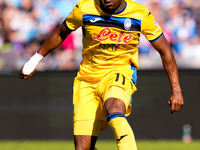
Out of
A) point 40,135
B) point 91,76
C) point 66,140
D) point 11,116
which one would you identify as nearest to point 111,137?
point 66,140

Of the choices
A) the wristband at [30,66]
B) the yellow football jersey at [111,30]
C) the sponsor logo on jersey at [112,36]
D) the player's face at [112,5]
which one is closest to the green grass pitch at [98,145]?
the wristband at [30,66]

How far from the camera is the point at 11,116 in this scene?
9484 millimetres

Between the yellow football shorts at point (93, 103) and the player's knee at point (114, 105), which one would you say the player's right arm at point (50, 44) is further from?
the player's knee at point (114, 105)

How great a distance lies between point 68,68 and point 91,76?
4.66 metres

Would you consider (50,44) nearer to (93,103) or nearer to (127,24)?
(93,103)

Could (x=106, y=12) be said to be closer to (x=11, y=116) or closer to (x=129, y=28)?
(x=129, y=28)

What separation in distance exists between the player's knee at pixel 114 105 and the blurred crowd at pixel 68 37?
5146 mm

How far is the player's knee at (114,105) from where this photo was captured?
15.0 feet

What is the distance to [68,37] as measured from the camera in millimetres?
9945

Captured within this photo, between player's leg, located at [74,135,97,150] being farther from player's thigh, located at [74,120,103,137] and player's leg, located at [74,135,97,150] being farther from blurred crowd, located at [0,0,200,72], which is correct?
blurred crowd, located at [0,0,200,72]

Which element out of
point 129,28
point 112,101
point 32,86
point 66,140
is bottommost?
point 66,140

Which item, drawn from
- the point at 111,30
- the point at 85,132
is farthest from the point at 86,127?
the point at 111,30

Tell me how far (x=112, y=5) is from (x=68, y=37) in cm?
517

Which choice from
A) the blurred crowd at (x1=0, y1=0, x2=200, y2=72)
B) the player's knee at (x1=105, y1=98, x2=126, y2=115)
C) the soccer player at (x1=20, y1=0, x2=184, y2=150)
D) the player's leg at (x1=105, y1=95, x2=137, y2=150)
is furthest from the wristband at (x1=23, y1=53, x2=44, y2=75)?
the blurred crowd at (x1=0, y1=0, x2=200, y2=72)
